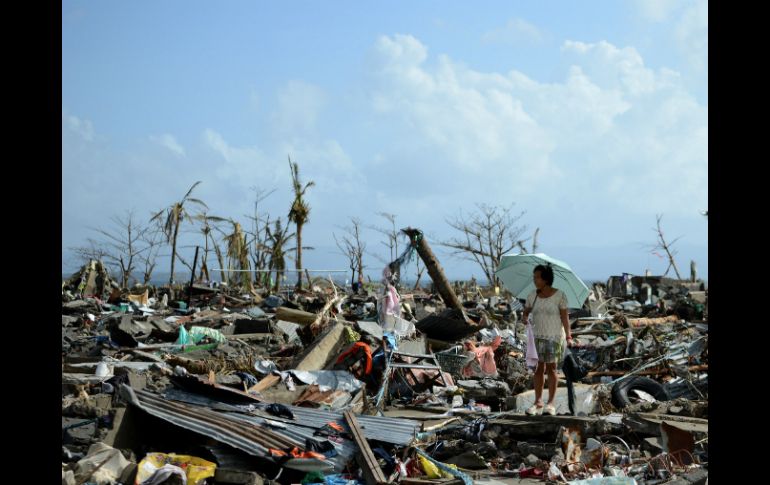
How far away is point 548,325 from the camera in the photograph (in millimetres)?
7789

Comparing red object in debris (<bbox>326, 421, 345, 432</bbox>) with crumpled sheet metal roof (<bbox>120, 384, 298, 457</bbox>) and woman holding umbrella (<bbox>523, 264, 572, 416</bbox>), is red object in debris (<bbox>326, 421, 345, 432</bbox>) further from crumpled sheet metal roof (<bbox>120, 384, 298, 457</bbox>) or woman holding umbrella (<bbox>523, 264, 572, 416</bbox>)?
woman holding umbrella (<bbox>523, 264, 572, 416</bbox>)

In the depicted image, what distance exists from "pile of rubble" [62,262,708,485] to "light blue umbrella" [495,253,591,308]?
1.29 meters

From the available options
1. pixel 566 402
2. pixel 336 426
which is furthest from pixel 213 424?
pixel 566 402

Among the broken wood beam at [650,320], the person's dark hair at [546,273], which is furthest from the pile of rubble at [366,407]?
the broken wood beam at [650,320]

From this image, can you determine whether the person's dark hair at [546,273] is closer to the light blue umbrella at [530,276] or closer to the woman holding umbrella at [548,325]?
the woman holding umbrella at [548,325]

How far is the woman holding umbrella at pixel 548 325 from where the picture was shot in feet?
25.4

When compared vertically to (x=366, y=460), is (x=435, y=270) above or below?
above

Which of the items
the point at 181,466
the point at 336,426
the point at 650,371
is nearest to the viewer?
the point at 181,466

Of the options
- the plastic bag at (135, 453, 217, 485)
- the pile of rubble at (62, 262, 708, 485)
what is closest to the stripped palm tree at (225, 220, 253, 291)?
the pile of rubble at (62, 262, 708, 485)

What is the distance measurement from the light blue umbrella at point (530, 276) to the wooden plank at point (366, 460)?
9.69 ft

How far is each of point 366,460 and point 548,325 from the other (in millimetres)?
2815

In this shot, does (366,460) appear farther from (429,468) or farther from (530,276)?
(530,276)
